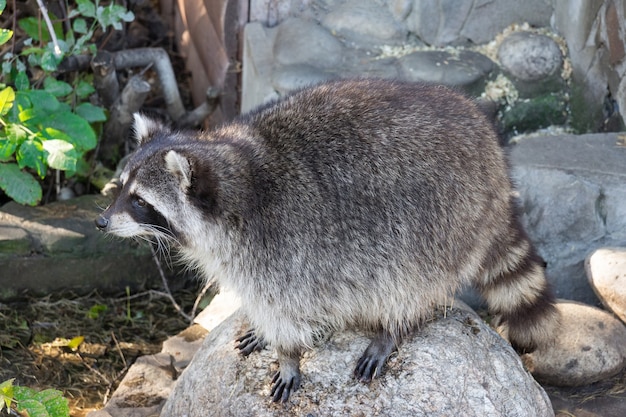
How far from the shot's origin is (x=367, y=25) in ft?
14.1

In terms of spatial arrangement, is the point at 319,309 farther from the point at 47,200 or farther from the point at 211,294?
the point at 47,200

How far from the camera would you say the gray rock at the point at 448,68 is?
4.02 m

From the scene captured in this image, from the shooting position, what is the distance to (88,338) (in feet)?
12.9

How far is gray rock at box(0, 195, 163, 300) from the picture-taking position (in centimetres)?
404

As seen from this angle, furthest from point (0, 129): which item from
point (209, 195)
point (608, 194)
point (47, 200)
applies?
point (608, 194)

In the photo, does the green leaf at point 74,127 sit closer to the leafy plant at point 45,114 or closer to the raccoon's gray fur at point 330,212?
the leafy plant at point 45,114

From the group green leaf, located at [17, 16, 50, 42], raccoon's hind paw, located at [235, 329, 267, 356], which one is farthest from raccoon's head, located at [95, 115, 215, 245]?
green leaf, located at [17, 16, 50, 42]

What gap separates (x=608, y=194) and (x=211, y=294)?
1.88 metres

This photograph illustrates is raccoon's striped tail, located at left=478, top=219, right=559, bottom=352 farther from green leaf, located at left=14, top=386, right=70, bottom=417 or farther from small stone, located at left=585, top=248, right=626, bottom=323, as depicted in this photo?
green leaf, located at left=14, top=386, right=70, bottom=417

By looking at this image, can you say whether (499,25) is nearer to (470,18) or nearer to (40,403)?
(470,18)

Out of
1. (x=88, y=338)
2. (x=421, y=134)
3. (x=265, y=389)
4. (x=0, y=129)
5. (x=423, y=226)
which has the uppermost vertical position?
(x=421, y=134)

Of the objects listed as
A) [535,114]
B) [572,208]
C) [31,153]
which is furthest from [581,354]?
[31,153]

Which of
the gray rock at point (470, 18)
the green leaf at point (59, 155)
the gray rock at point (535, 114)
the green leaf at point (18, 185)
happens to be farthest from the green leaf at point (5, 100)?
the gray rock at point (535, 114)

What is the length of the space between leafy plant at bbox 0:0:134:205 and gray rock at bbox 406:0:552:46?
1431 mm
